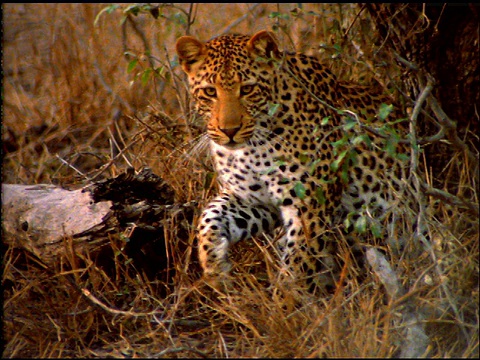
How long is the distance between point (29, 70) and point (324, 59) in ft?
10.7

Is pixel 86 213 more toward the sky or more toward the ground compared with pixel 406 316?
more toward the ground

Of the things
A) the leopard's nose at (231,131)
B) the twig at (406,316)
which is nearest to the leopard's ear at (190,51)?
the leopard's nose at (231,131)

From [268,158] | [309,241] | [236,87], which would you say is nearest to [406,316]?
[309,241]

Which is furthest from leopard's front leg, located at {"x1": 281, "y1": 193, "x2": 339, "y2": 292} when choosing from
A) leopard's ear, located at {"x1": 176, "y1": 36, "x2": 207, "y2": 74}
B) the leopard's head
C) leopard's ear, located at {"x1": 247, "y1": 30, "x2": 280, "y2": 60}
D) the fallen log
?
leopard's ear, located at {"x1": 176, "y1": 36, "x2": 207, "y2": 74}

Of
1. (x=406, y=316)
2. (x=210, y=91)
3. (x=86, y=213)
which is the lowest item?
(x=86, y=213)

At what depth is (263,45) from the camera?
5.12 m

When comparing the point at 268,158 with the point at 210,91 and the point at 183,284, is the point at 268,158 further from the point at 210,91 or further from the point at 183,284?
the point at 183,284

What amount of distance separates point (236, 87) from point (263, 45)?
315 millimetres

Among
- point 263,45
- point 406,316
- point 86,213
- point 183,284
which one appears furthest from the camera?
point 263,45

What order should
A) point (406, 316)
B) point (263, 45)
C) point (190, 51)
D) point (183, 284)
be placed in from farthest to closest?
point (190, 51) → point (263, 45) → point (183, 284) → point (406, 316)

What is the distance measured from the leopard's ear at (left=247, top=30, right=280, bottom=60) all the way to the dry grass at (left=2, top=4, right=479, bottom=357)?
366mm

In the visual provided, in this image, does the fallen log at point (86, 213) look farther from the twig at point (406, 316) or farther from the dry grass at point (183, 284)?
the twig at point (406, 316)

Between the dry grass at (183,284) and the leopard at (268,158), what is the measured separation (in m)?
0.18

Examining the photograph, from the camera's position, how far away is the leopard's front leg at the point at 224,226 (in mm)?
4957
